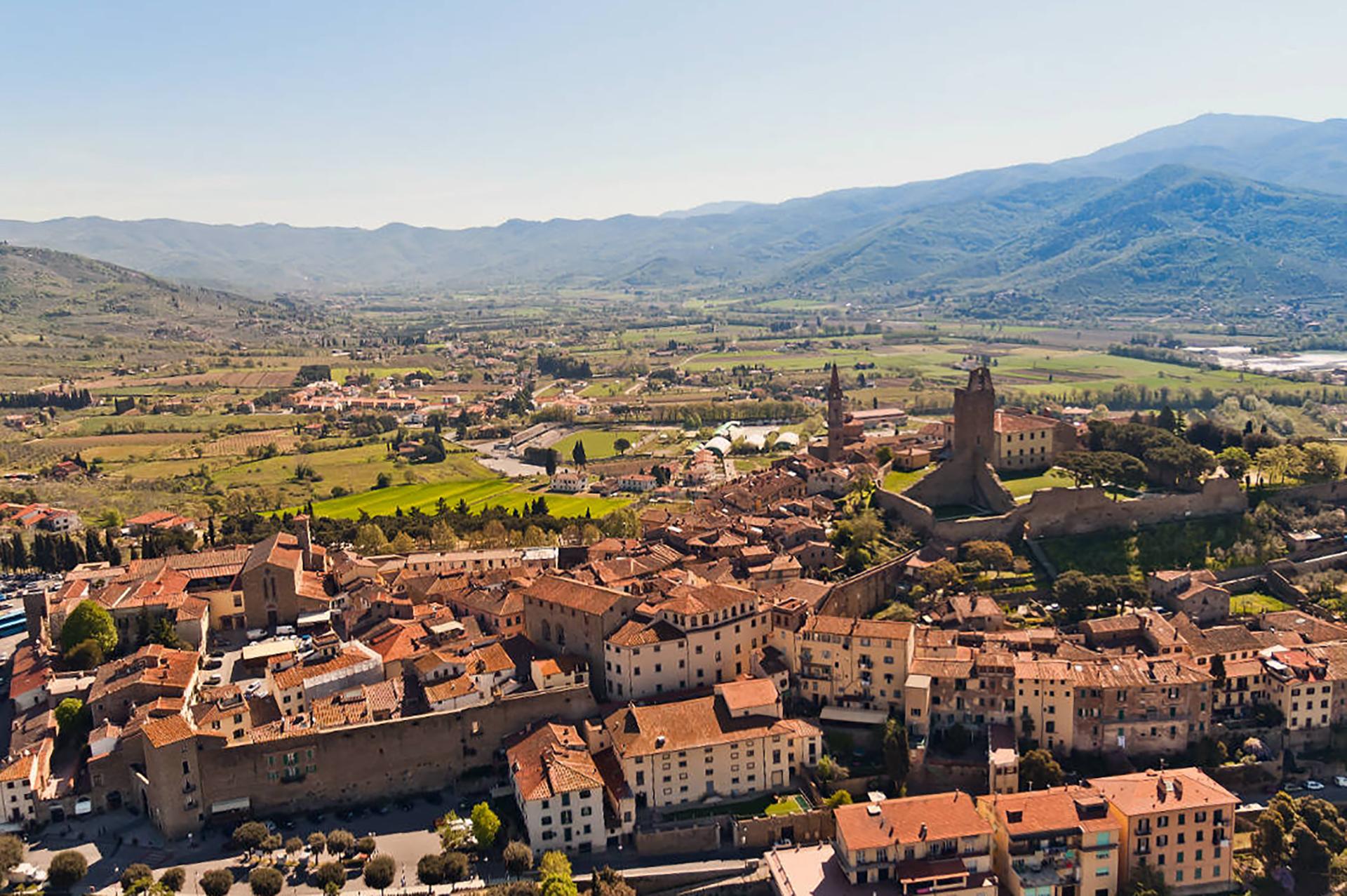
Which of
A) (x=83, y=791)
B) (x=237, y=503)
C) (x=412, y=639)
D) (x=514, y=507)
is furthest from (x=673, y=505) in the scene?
(x=83, y=791)

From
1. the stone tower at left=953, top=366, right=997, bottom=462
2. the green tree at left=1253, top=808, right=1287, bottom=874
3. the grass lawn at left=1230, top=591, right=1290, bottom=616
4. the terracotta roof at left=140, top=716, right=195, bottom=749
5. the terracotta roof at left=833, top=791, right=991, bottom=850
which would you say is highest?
the stone tower at left=953, top=366, right=997, bottom=462

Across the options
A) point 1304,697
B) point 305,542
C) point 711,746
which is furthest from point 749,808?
point 305,542

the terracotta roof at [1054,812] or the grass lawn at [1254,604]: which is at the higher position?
Result: the grass lawn at [1254,604]

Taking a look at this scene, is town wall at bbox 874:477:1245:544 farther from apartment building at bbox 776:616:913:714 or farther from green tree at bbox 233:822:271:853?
green tree at bbox 233:822:271:853

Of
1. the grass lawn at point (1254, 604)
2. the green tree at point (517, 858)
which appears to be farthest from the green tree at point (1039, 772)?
the green tree at point (517, 858)

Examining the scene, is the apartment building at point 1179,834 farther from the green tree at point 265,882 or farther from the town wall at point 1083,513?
the green tree at point 265,882

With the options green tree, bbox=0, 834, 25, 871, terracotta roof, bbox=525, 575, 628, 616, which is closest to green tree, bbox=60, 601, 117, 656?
green tree, bbox=0, 834, 25, 871

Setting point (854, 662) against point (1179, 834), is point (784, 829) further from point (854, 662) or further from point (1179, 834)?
point (1179, 834)
